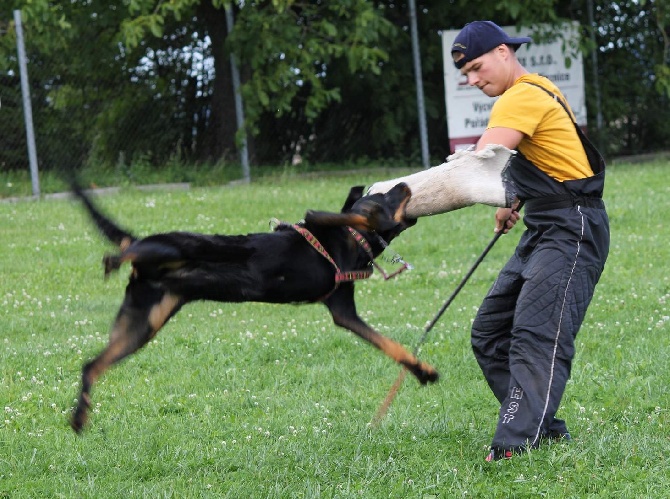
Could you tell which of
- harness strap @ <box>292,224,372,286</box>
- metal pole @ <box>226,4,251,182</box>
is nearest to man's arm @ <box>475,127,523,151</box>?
harness strap @ <box>292,224,372,286</box>

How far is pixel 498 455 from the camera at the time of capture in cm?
459

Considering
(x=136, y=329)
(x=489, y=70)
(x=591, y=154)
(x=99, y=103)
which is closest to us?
(x=136, y=329)

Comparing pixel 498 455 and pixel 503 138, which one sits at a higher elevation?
pixel 503 138

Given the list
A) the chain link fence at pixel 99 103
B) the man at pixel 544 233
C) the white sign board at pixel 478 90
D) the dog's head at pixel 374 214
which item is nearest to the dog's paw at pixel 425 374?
the man at pixel 544 233

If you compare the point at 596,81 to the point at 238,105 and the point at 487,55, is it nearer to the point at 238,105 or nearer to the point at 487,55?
the point at 238,105

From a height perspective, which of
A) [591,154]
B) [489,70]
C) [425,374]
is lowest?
[425,374]

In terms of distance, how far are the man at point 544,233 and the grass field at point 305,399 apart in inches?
10.2

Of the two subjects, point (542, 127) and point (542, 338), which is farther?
point (542, 338)

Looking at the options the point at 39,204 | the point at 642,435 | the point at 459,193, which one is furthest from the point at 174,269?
the point at 39,204

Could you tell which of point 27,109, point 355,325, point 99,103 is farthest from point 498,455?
point 99,103

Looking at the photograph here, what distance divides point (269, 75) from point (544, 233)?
1049 cm

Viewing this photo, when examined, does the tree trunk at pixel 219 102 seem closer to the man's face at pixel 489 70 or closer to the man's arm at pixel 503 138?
the man's face at pixel 489 70

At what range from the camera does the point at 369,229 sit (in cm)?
401

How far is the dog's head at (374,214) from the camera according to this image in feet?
13.0
